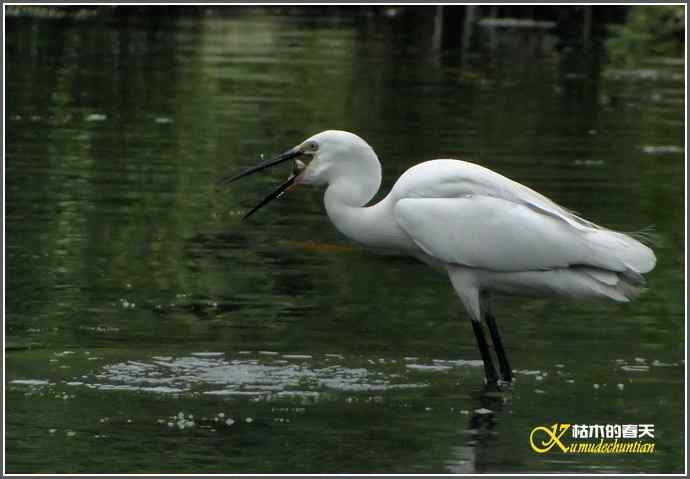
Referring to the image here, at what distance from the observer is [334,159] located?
35.3ft

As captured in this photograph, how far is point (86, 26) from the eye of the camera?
39.7m

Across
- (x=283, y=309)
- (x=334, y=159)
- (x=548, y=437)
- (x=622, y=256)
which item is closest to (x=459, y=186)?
(x=334, y=159)

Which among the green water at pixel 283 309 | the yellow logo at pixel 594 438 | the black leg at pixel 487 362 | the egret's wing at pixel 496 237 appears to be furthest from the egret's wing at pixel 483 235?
the yellow logo at pixel 594 438

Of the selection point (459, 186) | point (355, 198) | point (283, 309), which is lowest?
point (283, 309)

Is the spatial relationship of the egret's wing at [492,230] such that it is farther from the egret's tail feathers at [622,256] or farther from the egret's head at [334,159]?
the egret's head at [334,159]

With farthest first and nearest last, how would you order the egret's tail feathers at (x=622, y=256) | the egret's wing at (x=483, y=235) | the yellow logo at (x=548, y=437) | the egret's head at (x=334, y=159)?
1. the egret's head at (x=334, y=159)
2. the egret's wing at (x=483, y=235)
3. the egret's tail feathers at (x=622, y=256)
4. the yellow logo at (x=548, y=437)

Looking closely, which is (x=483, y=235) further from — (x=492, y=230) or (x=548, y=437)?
(x=548, y=437)

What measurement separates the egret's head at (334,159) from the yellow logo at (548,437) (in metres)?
2.08

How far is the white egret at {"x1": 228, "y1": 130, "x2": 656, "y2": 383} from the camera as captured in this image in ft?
34.2

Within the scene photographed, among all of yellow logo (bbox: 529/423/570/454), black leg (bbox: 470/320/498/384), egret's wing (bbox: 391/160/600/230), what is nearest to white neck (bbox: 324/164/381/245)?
egret's wing (bbox: 391/160/600/230)

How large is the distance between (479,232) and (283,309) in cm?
218

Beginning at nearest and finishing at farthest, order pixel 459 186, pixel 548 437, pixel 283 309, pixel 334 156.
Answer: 1. pixel 548 437
2. pixel 459 186
3. pixel 334 156
4. pixel 283 309

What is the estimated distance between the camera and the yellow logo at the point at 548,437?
9.16 meters

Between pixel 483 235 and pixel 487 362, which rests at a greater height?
pixel 483 235
